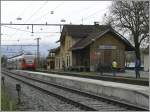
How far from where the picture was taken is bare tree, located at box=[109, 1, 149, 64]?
66062mm

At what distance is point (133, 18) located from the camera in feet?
223

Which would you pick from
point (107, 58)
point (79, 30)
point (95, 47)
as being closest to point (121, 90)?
point (107, 58)

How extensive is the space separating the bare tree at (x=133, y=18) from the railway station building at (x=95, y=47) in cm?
276

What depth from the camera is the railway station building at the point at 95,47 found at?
61406 millimetres

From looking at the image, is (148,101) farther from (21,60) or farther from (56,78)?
(21,60)

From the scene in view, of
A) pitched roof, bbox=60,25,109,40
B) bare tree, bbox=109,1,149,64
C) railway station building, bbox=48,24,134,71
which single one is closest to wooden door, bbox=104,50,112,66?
railway station building, bbox=48,24,134,71

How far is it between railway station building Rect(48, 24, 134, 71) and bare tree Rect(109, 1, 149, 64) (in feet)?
9.05

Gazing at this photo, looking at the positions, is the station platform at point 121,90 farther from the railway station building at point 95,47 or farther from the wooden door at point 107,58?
the wooden door at point 107,58

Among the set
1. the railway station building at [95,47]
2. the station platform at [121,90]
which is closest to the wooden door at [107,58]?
the railway station building at [95,47]

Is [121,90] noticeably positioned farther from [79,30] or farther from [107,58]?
[79,30]

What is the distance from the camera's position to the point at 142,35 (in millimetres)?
67875

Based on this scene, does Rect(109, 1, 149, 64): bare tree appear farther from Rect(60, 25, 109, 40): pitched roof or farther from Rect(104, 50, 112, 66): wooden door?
Rect(104, 50, 112, 66): wooden door

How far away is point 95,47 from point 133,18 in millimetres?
8919

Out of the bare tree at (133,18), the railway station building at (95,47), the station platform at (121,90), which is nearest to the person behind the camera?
the station platform at (121,90)
